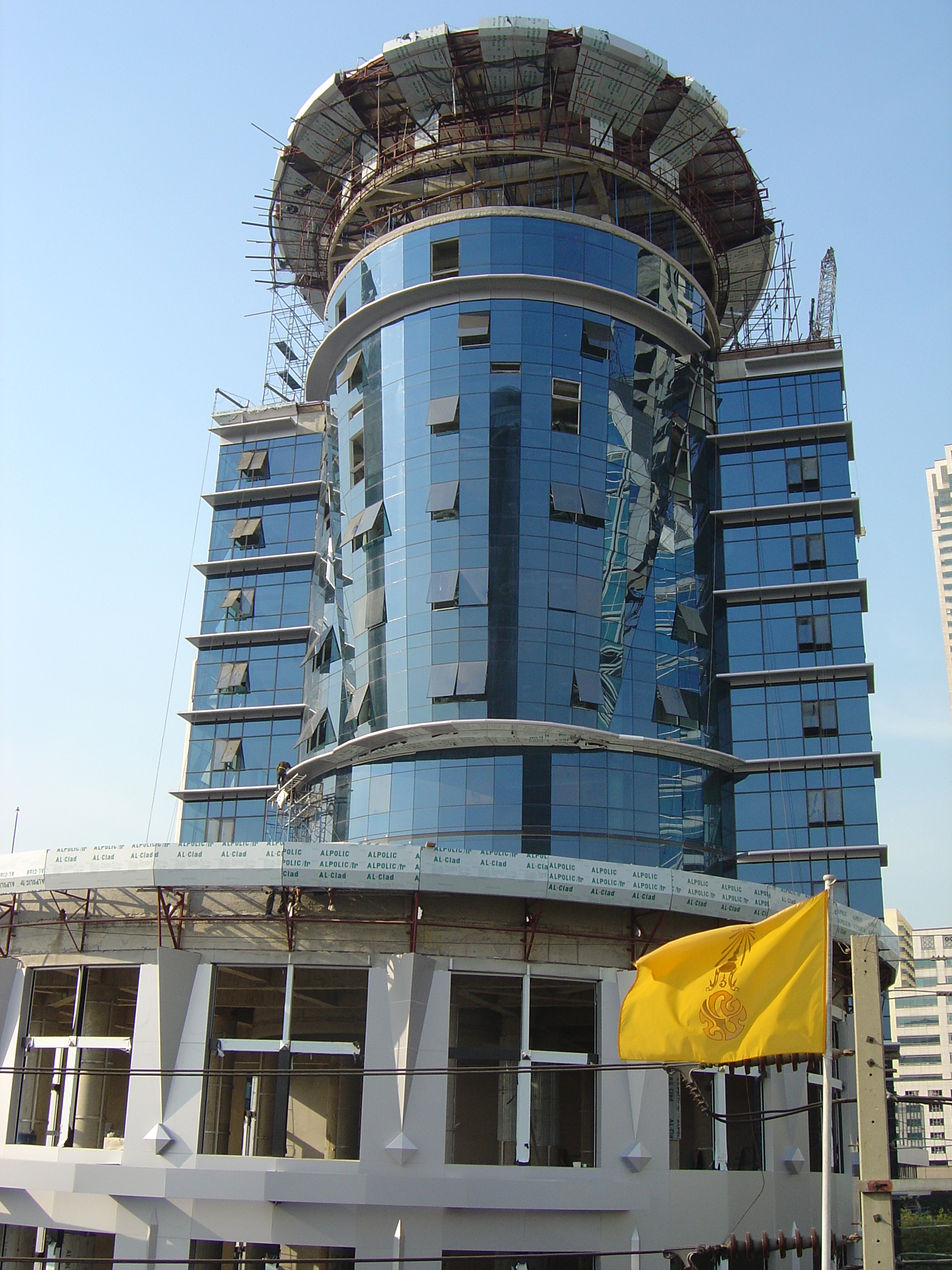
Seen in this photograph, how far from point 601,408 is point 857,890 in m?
28.9

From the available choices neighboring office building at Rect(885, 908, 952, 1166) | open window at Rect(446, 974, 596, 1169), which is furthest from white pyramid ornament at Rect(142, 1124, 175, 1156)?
neighboring office building at Rect(885, 908, 952, 1166)

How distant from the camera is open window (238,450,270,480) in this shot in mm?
84500

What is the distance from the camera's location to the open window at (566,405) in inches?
2355

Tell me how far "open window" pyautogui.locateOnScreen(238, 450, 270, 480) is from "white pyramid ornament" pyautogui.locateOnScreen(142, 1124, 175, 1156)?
55.4 m

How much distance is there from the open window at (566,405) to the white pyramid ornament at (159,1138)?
3635cm

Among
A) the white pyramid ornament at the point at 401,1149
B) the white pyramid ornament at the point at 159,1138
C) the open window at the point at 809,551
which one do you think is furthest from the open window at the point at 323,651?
the white pyramid ornament at the point at 401,1149

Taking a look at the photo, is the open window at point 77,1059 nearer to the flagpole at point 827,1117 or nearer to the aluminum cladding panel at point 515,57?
the flagpole at point 827,1117

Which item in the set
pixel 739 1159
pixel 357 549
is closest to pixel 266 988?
pixel 739 1159

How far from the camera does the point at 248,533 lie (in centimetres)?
8312

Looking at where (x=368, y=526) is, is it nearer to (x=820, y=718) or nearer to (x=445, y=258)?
(x=445, y=258)

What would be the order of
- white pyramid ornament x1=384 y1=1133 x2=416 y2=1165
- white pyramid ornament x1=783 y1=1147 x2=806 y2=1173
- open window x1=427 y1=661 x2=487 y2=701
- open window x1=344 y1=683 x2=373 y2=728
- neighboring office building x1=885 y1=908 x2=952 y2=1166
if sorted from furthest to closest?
neighboring office building x1=885 y1=908 x2=952 y2=1166 → open window x1=344 y1=683 x2=373 y2=728 → open window x1=427 y1=661 x2=487 y2=701 → white pyramid ornament x1=783 y1=1147 x2=806 y2=1173 → white pyramid ornament x1=384 y1=1133 x2=416 y2=1165

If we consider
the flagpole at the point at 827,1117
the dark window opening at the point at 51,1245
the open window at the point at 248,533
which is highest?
the open window at the point at 248,533

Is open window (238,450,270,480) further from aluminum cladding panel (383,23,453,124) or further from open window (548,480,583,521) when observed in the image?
open window (548,480,583,521)

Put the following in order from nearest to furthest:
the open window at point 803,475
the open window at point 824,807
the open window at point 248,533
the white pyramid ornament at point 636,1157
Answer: the white pyramid ornament at point 636,1157, the open window at point 824,807, the open window at point 803,475, the open window at point 248,533
